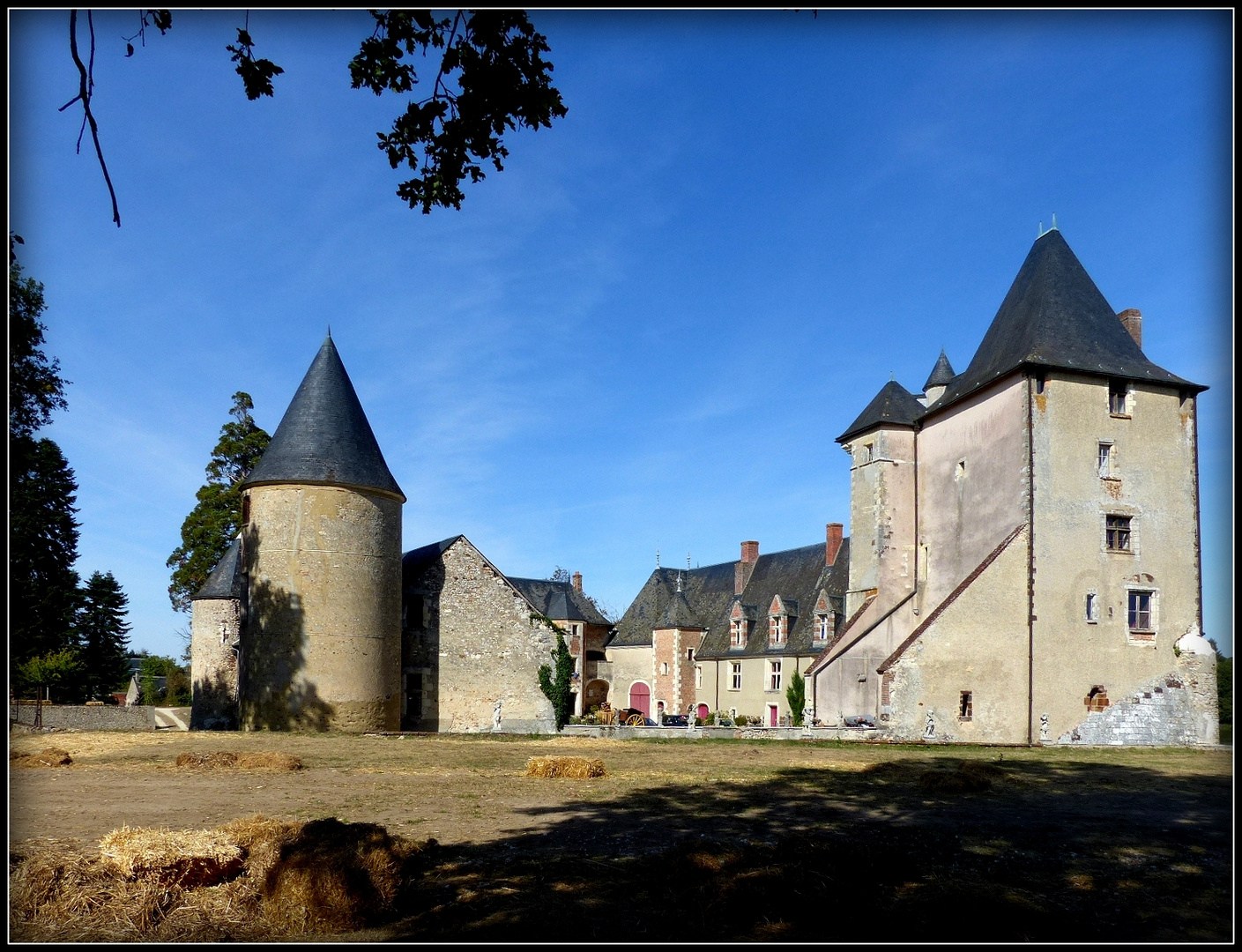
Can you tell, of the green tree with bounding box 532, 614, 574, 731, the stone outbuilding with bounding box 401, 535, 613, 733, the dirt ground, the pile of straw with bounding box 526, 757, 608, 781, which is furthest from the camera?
the green tree with bounding box 532, 614, 574, 731

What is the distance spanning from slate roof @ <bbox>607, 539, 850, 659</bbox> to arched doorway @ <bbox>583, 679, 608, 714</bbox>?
2.72 meters

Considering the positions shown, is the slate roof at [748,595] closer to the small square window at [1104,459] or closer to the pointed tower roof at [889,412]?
the pointed tower roof at [889,412]

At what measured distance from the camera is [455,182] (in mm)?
6586

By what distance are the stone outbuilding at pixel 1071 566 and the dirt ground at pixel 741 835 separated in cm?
585

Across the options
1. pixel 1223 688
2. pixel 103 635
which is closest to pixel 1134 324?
pixel 1223 688

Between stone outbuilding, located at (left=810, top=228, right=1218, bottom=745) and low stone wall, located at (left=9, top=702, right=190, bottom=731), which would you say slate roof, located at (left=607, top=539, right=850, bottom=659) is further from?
low stone wall, located at (left=9, top=702, right=190, bottom=731)

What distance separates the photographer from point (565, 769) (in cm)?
1351

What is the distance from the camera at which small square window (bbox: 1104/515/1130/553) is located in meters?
23.6

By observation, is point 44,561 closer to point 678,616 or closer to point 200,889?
point 678,616

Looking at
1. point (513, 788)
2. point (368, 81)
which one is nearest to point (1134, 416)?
point (513, 788)

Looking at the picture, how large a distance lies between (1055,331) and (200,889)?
24289mm

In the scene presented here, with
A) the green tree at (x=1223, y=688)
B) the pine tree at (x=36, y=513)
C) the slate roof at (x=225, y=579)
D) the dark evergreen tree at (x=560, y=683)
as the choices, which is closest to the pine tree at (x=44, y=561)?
the pine tree at (x=36, y=513)

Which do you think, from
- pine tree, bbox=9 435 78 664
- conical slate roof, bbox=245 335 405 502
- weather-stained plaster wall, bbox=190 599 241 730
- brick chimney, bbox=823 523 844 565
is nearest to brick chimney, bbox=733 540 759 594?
brick chimney, bbox=823 523 844 565

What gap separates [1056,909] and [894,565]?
75.2 ft
